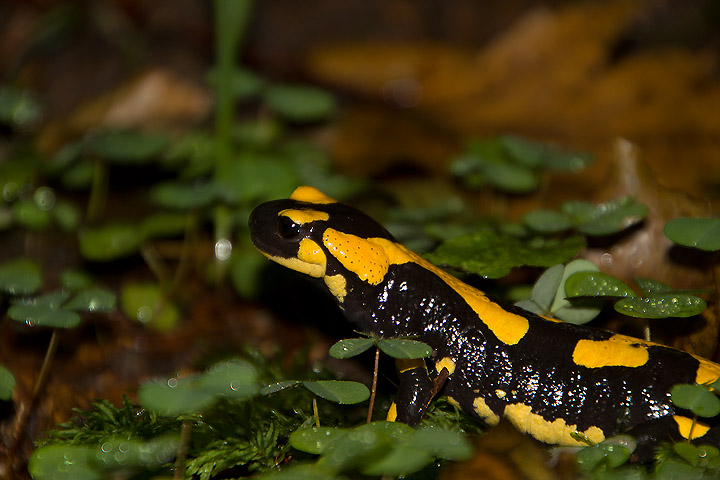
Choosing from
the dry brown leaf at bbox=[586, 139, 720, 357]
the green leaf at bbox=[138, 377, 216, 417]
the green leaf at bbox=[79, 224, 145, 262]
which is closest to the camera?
the green leaf at bbox=[138, 377, 216, 417]

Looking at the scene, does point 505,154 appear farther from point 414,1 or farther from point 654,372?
point 414,1

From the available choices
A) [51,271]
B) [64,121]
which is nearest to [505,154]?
[51,271]

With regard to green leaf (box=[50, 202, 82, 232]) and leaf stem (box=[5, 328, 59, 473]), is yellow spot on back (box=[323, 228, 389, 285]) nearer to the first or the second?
leaf stem (box=[5, 328, 59, 473])

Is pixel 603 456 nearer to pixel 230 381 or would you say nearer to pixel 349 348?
pixel 349 348

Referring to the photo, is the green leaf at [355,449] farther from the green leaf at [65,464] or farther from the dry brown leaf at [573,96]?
the dry brown leaf at [573,96]

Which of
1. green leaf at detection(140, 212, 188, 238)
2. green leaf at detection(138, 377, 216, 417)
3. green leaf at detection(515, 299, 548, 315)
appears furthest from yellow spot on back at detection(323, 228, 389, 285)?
green leaf at detection(140, 212, 188, 238)

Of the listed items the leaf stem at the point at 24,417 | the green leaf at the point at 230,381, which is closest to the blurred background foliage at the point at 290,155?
the leaf stem at the point at 24,417
